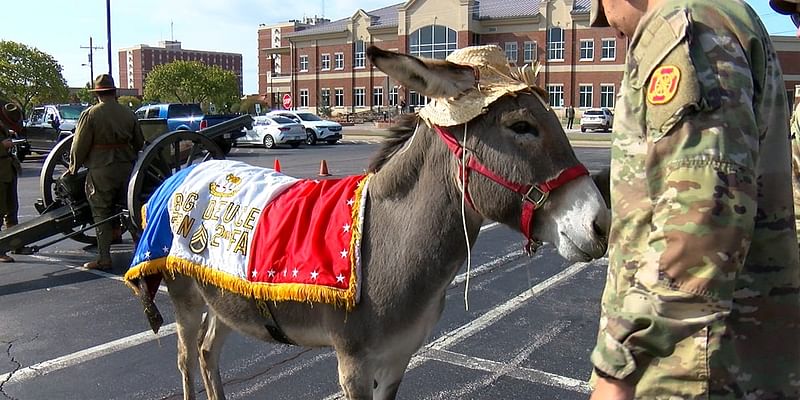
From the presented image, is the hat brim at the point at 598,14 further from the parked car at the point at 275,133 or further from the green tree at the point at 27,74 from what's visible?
the green tree at the point at 27,74

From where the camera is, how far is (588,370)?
4723 millimetres

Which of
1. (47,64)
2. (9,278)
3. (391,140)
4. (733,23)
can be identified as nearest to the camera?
(733,23)

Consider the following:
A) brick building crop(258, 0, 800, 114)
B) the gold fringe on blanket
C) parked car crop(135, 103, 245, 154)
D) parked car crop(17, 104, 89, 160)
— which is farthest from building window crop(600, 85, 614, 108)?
the gold fringe on blanket

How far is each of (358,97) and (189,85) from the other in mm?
17243

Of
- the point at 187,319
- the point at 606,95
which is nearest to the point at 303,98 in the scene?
the point at 606,95

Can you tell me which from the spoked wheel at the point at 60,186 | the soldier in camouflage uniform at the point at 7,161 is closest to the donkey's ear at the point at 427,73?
the spoked wheel at the point at 60,186

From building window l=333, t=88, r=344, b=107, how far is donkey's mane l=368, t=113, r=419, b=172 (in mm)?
69675

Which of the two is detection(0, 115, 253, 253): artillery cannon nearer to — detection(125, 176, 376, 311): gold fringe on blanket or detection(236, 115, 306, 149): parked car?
detection(125, 176, 376, 311): gold fringe on blanket

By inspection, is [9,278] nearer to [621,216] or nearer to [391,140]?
[391,140]

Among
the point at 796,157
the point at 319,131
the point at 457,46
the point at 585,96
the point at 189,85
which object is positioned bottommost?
the point at 796,157

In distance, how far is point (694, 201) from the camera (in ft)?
4.32

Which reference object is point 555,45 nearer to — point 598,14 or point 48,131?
point 48,131

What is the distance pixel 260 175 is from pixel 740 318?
2.70m

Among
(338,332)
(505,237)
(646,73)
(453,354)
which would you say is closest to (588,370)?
(453,354)
